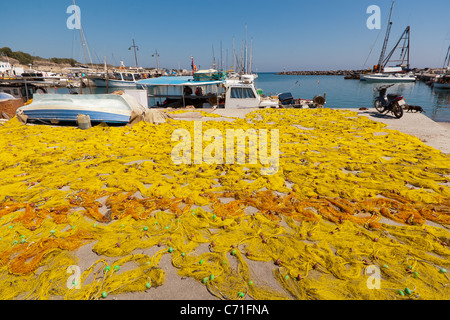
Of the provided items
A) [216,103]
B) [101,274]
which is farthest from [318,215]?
[216,103]

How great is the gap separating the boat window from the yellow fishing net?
31.4 feet

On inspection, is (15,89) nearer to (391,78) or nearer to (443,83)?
(443,83)

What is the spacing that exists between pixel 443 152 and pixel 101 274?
10.2 m

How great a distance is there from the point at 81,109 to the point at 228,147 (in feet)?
26.5

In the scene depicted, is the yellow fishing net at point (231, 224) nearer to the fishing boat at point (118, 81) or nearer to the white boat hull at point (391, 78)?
the fishing boat at point (118, 81)

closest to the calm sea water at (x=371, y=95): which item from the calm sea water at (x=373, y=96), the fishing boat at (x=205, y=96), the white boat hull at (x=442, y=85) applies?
the calm sea water at (x=373, y=96)

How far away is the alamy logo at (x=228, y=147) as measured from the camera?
664cm

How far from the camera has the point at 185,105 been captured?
16891 millimetres

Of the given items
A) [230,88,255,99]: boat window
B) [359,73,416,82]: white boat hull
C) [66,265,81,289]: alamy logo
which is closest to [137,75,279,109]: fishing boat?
[230,88,255,99]: boat window

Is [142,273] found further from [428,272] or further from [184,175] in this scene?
[428,272]

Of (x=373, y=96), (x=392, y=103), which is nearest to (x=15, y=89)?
(x=392, y=103)

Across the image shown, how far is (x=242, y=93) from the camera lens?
51.8 feet

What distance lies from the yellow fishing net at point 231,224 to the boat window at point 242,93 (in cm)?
956

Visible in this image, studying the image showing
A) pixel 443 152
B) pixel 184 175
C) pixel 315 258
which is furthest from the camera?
pixel 443 152
